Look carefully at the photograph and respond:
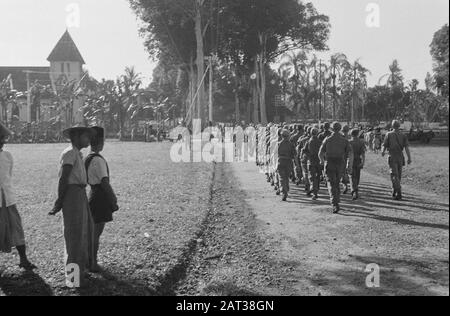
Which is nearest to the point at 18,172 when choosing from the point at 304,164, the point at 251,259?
the point at 304,164

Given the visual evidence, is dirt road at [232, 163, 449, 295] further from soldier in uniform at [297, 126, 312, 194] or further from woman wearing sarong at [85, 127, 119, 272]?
woman wearing sarong at [85, 127, 119, 272]

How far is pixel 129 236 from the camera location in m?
9.00

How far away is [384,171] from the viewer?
864 inches

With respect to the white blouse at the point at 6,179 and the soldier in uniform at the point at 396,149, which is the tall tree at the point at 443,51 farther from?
the white blouse at the point at 6,179

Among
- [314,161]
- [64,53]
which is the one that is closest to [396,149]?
[314,161]

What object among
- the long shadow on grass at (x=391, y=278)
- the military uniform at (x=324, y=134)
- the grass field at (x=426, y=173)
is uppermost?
the military uniform at (x=324, y=134)

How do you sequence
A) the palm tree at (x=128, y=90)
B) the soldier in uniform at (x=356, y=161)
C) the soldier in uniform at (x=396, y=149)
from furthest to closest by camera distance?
the palm tree at (x=128, y=90) → the soldier in uniform at (x=356, y=161) → the soldier in uniform at (x=396, y=149)

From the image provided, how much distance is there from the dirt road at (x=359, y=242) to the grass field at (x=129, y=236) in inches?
60.3

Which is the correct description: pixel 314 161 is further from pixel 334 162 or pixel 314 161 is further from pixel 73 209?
pixel 73 209

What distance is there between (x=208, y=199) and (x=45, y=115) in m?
62.8

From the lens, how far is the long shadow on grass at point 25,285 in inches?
237

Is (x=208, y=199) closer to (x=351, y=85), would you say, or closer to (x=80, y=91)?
(x=80, y=91)

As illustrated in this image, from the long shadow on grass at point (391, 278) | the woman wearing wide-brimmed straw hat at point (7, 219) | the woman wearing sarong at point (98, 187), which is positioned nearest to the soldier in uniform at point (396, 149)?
the long shadow on grass at point (391, 278)

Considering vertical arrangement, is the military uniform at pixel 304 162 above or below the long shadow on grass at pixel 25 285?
above
